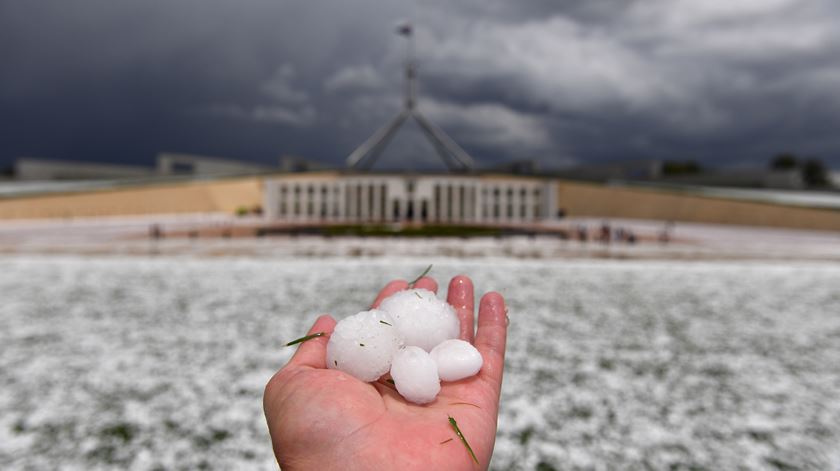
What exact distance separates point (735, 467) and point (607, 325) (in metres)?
4.94

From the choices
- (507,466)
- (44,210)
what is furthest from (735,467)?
(44,210)

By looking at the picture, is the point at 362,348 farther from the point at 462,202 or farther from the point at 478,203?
the point at 462,202

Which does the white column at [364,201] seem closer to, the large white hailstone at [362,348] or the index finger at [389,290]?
the index finger at [389,290]

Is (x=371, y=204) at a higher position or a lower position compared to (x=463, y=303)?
lower

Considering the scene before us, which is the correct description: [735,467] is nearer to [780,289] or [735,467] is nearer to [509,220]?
[780,289]

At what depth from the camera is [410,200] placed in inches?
2245

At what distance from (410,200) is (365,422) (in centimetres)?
5492

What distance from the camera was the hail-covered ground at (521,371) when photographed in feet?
15.1

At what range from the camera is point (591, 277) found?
49.6ft

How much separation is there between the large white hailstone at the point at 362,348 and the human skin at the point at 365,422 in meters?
0.13

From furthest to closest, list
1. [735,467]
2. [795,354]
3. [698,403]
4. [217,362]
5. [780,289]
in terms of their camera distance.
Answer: [780,289], [795,354], [217,362], [698,403], [735,467]

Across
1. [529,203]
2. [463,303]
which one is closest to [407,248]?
[463,303]

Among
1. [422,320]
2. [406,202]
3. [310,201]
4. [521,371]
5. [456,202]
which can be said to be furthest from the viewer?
[310,201]

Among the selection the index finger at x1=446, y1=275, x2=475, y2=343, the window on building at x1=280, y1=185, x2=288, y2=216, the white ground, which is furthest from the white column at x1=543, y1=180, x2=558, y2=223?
the index finger at x1=446, y1=275, x2=475, y2=343
